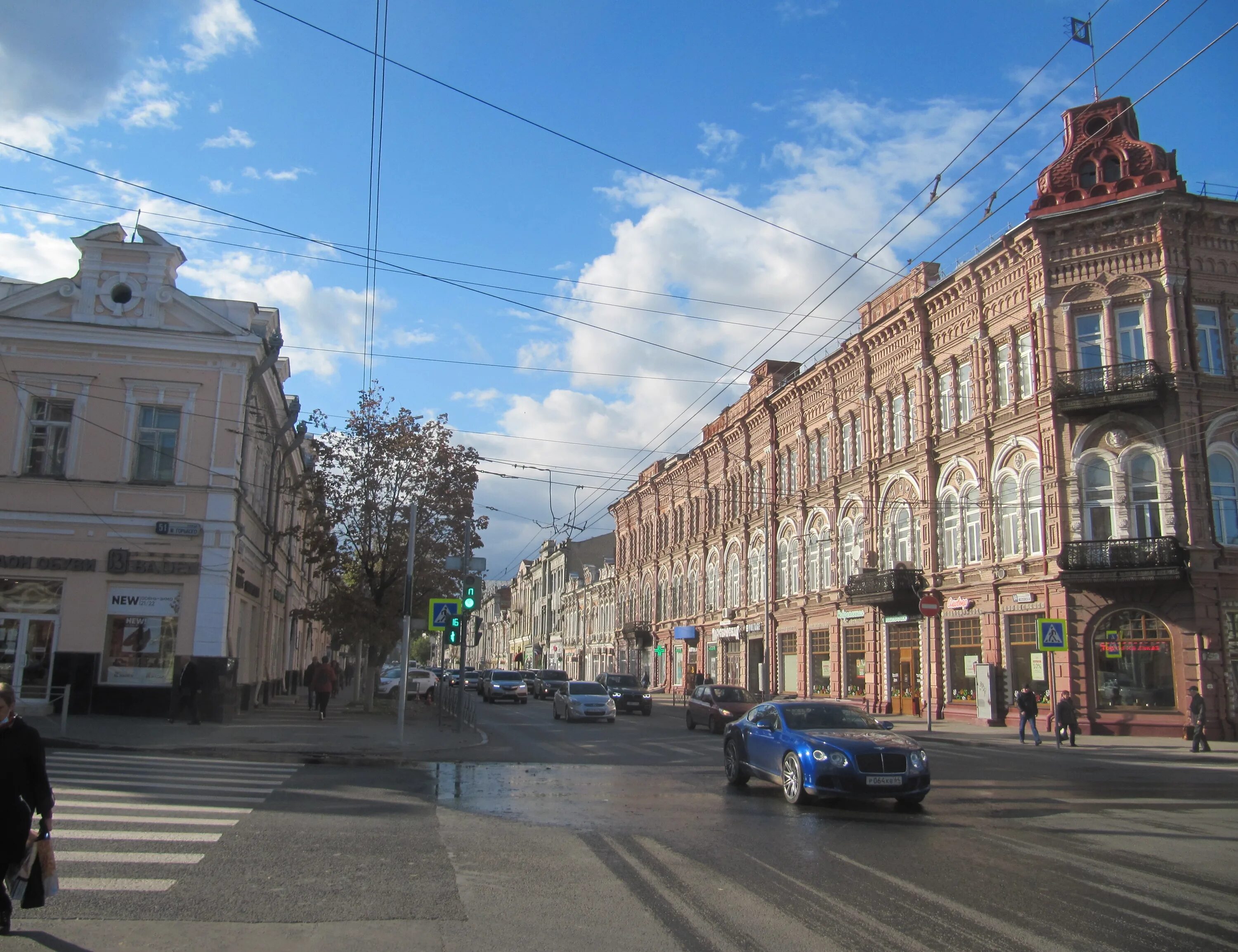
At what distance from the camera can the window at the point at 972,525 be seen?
106 feet

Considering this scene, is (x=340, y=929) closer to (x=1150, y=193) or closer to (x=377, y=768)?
(x=377, y=768)

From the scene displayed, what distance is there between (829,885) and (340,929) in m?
3.78

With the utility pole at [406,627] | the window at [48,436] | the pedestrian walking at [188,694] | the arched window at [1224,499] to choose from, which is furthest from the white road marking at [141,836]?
the arched window at [1224,499]

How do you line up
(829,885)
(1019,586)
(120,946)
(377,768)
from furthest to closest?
(1019,586)
(377,768)
(829,885)
(120,946)

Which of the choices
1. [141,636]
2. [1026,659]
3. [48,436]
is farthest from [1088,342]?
[48,436]

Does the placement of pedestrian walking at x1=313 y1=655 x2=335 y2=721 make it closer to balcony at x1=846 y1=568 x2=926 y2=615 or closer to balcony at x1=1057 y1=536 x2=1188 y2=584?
balcony at x1=846 y1=568 x2=926 y2=615

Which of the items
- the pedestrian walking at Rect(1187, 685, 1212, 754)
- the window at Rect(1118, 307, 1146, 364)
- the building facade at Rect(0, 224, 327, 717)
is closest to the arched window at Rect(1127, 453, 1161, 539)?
the window at Rect(1118, 307, 1146, 364)

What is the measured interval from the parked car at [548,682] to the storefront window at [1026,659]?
26867 mm

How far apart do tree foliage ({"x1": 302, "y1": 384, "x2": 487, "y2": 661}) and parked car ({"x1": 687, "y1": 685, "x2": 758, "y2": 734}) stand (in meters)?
8.82

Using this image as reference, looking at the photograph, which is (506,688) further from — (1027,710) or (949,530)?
(1027,710)

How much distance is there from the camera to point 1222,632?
2638 centimetres

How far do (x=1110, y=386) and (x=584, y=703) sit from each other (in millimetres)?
18881

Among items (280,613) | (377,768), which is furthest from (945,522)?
(280,613)

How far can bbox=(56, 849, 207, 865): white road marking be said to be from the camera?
798 cm
